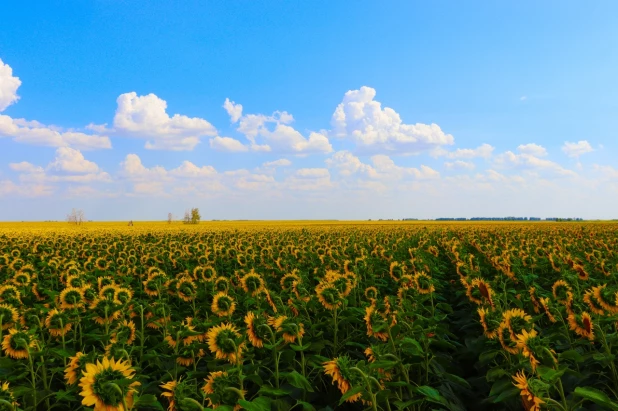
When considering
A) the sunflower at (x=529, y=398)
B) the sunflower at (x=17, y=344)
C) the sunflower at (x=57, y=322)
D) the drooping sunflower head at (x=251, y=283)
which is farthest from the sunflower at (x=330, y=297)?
the sunflower at (x=17, y=344)

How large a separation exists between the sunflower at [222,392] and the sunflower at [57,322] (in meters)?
2.87

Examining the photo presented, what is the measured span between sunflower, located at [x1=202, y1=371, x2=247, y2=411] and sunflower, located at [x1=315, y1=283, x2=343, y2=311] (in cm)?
228

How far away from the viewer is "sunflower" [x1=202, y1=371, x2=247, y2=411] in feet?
10.3

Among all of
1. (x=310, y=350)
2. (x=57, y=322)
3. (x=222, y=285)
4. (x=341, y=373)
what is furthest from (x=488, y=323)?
(x=57, y=322)

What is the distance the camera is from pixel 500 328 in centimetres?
449

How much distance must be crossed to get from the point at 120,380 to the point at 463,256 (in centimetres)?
1001

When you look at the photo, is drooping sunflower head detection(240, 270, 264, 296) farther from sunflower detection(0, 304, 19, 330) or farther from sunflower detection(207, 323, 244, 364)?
sunflower detection(0, 304, 19, 330)

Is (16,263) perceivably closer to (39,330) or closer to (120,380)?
(39,330)

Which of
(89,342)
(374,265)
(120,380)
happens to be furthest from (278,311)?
(374,265)

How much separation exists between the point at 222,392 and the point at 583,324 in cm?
420

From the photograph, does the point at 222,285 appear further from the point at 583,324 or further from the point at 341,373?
the point at 583,324

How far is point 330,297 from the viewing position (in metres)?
5.81

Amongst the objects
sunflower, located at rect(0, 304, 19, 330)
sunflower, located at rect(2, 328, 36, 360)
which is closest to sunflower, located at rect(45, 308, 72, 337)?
sunflower, located at rect(0, 304, 19, 330)

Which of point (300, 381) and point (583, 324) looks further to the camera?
point (583, 324)
